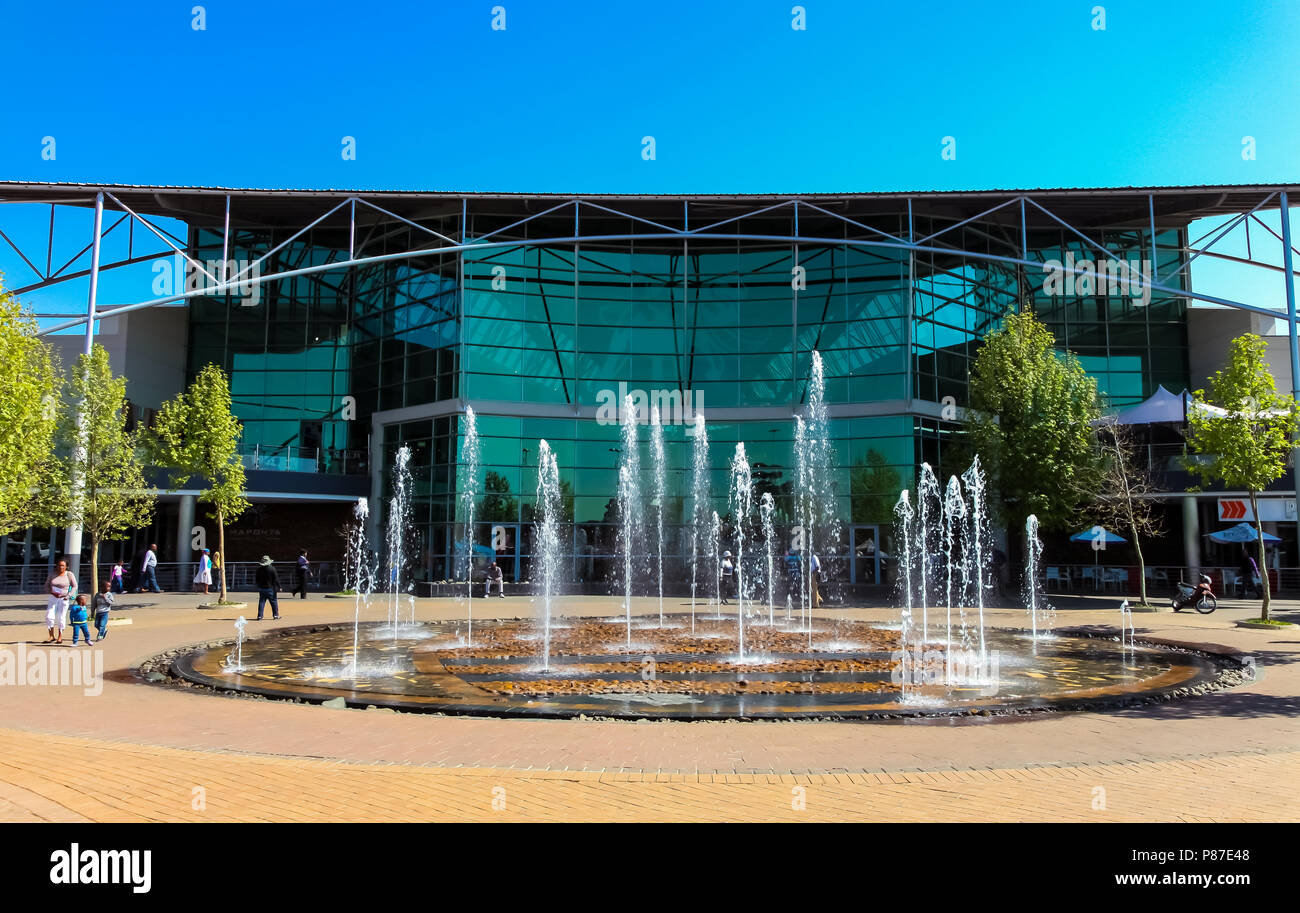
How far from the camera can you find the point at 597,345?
33.3 meters

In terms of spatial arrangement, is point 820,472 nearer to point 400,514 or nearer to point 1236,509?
point 1236,509

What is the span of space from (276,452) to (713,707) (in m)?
27.7

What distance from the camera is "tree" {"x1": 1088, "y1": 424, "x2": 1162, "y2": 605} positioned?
24.3 metres

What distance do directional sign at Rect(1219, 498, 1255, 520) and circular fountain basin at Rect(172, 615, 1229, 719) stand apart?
1801cm

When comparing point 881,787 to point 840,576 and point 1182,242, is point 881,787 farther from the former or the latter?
point 1182,242

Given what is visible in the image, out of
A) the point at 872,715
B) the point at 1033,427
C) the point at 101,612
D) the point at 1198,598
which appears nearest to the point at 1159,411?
the point at 1033,427

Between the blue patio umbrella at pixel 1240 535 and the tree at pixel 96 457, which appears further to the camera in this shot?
the blue patio umbrella at pixel 1240 535

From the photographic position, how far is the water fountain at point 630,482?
107ft

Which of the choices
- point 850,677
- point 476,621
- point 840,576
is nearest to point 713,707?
point 850,677

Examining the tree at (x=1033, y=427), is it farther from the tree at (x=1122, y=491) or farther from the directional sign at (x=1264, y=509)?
the directional sign at (x=1264, y=509)

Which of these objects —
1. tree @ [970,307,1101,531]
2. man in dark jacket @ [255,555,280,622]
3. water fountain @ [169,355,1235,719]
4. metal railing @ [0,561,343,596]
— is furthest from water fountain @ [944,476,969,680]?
metal railing @ [0,561,343,596]

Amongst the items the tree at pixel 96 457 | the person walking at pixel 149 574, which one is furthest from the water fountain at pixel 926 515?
the person walking at pixel 149 574

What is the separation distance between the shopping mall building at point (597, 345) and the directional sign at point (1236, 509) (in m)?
0.79

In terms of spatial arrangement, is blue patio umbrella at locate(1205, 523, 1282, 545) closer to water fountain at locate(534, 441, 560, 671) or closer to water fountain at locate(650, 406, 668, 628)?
water fountain at locate(650, 406, 668, 628)
